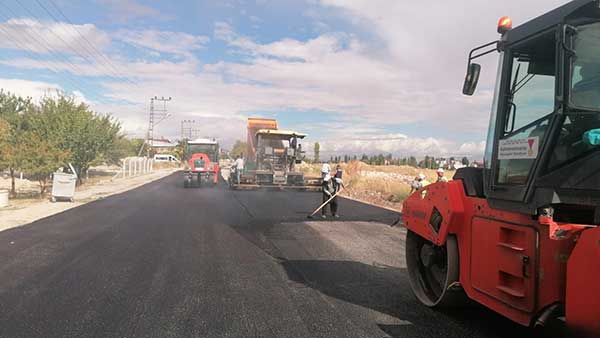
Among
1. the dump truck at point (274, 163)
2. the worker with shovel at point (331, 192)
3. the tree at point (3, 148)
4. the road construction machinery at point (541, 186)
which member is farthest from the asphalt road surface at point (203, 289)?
the dump truck at point (274, 163)

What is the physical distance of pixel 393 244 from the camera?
9508 mm

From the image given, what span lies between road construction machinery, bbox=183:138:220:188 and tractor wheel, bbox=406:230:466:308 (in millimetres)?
23525

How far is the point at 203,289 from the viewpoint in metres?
5.85

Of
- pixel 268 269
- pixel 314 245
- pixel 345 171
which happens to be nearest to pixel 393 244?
pixel 314 245

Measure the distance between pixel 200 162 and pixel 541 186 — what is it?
85.9 ft

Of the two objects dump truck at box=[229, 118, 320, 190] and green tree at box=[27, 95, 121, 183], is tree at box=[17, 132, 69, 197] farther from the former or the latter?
dump truck at box=[229, 118, 320, 190]

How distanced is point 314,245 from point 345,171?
91.5 feet

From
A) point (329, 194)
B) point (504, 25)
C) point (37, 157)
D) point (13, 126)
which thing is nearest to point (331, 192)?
point (329, 194)

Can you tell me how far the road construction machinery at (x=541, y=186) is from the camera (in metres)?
3.18

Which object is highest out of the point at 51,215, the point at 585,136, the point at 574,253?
the point at 585,136

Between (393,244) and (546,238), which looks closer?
(546,238)

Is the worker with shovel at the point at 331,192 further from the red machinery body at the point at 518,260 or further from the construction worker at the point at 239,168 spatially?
the construction worker at the point at 239,168

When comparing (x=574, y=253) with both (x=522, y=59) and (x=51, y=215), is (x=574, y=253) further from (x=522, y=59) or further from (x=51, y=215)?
(x=51, y=215)

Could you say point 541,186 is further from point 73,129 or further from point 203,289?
point 73,129
